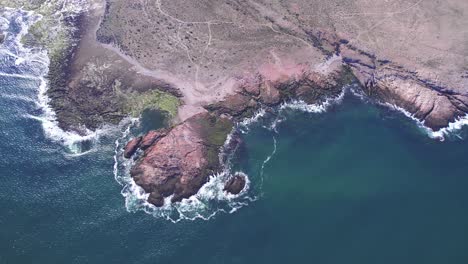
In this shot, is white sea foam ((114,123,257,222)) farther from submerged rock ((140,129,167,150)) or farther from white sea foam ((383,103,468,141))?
white sea foam ((383,103,468,141))

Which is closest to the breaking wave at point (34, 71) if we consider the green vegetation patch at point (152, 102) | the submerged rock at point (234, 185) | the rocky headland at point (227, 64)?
the rocky headland at point (227, 64)

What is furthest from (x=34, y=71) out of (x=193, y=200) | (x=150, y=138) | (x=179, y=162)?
(x=193, y=200)

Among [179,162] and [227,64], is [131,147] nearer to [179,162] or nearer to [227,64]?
[179,162]

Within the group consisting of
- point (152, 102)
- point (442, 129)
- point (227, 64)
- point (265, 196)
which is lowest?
point (265, 196)

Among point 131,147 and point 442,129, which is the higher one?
point 442,129

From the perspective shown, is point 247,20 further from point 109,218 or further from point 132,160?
point 109,218

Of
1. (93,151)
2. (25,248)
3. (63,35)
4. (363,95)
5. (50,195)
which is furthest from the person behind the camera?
(63,35)

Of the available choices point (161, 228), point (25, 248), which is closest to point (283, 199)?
point (161, 228)

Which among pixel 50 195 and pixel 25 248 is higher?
pixel 50 195
